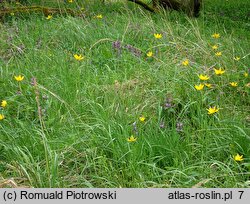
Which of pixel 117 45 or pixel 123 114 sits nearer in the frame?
pixel 123 114

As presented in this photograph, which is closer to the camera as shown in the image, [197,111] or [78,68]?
[197,111]

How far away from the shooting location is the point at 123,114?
3.35 metres

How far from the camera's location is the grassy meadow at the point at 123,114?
2758 mm

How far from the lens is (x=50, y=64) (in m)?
4.46

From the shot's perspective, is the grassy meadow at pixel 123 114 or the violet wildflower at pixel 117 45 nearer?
the grassy meadow at pixel 123 114

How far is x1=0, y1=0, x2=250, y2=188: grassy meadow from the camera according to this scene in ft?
9.05

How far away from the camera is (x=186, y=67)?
13.5 feet

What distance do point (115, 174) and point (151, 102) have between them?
0.98m

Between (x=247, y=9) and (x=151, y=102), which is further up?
(x=151, y=102)

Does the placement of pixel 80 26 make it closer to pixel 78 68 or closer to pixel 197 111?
pixel 78 68

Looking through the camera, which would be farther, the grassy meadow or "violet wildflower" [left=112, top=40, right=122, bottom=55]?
"violet wildflower" [left=112, top=40, right=122, bottom=55]

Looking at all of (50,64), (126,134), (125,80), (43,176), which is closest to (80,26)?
(50,64)
